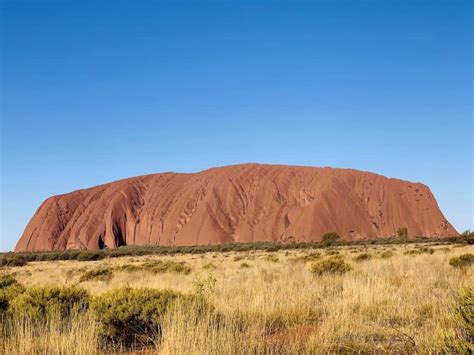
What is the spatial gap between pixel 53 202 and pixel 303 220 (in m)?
58.8

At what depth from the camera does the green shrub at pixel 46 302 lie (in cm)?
717

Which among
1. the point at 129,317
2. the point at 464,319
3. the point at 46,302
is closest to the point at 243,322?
the point at 129,317

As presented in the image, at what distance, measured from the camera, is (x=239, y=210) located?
86625mm

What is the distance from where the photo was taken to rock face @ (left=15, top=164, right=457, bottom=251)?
8025 centimetres

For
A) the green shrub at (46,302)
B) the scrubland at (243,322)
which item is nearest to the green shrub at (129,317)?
the scrubland at (243,322)

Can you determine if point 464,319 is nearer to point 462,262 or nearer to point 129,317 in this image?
point 129,317

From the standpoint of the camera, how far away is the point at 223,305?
7738mm

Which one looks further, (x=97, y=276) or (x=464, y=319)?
(x=97, y=276)

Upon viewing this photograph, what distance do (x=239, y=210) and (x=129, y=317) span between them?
80409 mm

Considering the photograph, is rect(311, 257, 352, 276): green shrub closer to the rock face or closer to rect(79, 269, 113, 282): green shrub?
rect(79, 269, 113, 282): green shrub

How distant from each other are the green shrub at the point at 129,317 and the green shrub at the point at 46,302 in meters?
0.84

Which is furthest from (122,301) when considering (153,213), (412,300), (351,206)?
(153,213)

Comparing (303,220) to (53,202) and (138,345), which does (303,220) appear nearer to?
(53,202)

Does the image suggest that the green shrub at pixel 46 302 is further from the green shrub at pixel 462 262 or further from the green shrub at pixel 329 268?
the green shrub at pixel 462 262
